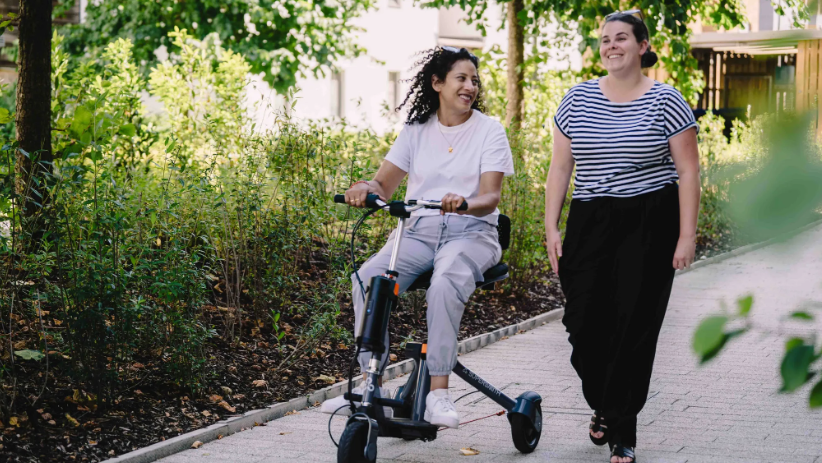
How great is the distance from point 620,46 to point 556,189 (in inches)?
29.0

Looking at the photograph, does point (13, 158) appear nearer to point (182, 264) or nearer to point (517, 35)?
point (182, 264)

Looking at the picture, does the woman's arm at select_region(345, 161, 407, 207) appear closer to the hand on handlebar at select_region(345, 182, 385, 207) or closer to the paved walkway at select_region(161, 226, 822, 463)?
the hand on handlebar at select_region(345, 182, 385, 207)

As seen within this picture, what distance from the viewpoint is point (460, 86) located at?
4707 mm

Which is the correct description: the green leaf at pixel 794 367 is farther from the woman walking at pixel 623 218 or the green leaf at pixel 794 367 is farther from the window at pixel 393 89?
the window at pixel 393 89

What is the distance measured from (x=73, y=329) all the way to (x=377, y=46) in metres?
21.7

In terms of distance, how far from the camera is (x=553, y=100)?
15289 mm

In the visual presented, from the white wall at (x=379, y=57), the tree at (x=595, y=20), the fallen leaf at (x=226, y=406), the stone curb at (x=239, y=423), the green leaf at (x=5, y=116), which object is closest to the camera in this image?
the stone curb at (x=239, y=423)

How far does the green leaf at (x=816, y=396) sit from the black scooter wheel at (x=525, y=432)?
11.7 feet

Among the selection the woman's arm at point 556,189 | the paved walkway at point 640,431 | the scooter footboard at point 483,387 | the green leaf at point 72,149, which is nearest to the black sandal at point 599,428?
the paved walkway at point 640,431

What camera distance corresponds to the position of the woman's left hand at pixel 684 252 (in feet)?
13.8

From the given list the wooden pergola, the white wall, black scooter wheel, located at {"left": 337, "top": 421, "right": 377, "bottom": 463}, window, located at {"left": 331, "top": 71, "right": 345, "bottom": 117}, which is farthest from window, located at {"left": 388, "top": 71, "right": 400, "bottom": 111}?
the wooden pergola

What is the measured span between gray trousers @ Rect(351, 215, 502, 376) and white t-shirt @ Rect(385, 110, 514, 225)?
0.09 m

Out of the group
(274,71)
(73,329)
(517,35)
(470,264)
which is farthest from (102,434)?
(274,71)

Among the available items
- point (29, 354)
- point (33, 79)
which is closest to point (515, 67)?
point (33, 79)
